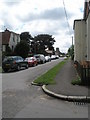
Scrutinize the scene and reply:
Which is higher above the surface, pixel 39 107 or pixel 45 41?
pixel 45 41

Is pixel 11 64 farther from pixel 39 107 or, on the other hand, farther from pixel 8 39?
pixel 8 39

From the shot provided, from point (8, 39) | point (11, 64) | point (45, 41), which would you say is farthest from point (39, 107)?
point (45, 41)

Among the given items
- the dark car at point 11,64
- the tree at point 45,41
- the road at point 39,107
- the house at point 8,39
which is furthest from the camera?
the tree at point 45,41

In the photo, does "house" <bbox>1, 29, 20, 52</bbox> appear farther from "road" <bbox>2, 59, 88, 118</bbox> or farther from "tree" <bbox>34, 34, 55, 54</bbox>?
"tree" <bbox>34, 34, 55, 54</bbox>

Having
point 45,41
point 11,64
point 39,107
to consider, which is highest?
point 45,41

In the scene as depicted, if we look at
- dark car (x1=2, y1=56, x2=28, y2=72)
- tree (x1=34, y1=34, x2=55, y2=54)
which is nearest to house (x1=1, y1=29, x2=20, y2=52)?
dark car (x1=2, y1=56, x2=28, y2=72)

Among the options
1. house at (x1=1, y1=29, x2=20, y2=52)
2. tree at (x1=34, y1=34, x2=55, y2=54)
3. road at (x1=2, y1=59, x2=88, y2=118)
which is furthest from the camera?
tree at (x1=34, y1=34, x2=55, y2=54)

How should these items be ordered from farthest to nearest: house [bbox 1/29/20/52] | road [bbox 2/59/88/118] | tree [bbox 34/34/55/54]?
Result: 1. tree [bbox 34/34/55/54]
2. house [bbox 1/29/20/52]
3. road [bbox 2/59/88/118]

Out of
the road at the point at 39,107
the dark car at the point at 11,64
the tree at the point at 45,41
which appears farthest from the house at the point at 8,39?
the tree at the point at 45,41

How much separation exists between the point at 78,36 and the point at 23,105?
21.1 m

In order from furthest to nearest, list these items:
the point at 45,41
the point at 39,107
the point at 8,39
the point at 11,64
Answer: the point at 45,41 < the point at 8,39 < the point at 11,64 < the point at 39,107

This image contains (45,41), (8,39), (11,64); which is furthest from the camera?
(45,41)

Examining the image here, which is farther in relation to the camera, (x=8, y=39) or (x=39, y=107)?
(x=8, y=39)

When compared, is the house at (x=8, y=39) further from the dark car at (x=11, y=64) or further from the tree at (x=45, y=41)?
the tree at (x=45, y=41)
